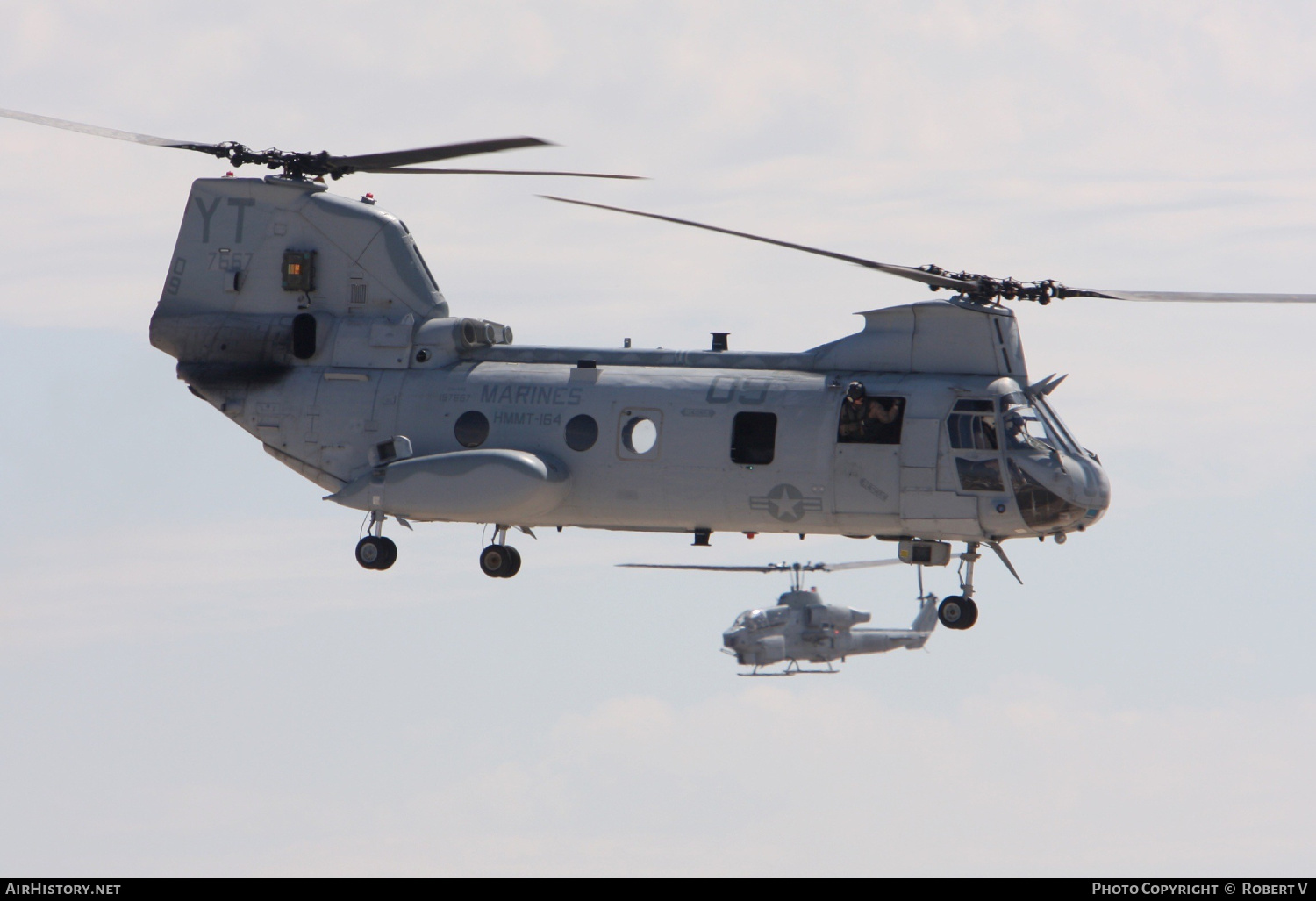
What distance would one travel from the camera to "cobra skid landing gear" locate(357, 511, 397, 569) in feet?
104

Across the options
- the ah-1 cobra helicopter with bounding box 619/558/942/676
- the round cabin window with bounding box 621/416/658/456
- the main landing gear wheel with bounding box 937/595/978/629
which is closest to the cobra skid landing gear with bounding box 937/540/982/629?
the main landing gear wheel with bounding box 937/595/978/629

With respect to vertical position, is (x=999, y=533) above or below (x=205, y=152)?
below

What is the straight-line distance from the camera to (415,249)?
1303 inches

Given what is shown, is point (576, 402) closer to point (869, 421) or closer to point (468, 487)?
point (468, 487)

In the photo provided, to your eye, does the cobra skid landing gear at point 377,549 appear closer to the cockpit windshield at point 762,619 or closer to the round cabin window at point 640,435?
the round cabin window at point 640,435

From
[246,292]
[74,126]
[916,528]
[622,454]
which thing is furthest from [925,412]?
[74,126]

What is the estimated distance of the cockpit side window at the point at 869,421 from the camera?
29266mm

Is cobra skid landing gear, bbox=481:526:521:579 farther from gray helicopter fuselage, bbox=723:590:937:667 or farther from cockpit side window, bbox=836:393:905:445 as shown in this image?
gray helicopter fuselage, bbox=723:590:937:667

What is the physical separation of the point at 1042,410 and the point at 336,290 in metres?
12.6

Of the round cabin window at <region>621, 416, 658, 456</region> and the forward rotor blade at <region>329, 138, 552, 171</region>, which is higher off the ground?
the forward rotor blade at <region>329, 138, 552, 171</region>

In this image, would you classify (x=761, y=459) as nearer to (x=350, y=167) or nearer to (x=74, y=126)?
(x=350, y=167)

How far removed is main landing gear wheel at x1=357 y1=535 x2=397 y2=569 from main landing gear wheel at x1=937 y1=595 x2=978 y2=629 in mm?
9436

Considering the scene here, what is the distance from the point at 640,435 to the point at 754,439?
1.93 m

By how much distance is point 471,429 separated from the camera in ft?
102
